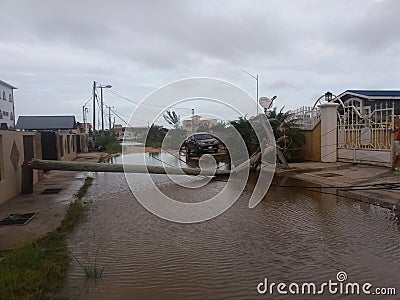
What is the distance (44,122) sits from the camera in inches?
1793

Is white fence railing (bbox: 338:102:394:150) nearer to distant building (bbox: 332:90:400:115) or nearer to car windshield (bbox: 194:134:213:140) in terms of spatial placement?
distant building (bbox: 332:90:400:115)

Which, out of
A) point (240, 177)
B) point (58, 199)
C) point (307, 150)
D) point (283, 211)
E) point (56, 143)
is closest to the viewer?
point (283, 211)

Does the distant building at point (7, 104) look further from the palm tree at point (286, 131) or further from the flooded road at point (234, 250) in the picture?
the flooded road at point (234, 250)

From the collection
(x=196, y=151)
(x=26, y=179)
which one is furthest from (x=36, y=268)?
(x=196, y=151)

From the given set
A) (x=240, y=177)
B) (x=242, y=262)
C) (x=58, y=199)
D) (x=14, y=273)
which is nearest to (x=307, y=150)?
(x=240, y=177)

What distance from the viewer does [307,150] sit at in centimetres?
1722

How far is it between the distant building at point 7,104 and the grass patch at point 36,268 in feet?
172

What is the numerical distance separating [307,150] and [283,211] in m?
10.6

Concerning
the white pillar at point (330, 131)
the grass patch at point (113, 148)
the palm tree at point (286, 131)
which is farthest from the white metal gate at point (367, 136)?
the grass patch at point (113, 148)

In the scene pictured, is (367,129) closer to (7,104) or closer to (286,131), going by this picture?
(286,131)

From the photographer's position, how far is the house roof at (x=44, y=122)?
144 ft

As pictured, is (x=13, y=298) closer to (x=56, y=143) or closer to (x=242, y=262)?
(x=242, y=262)

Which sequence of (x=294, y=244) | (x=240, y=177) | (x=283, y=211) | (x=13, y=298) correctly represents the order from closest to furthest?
1. (x=13, y=298)
2. (x=294, y=244)
3. (x=283, y=211)
4. (x=240, y=177)
